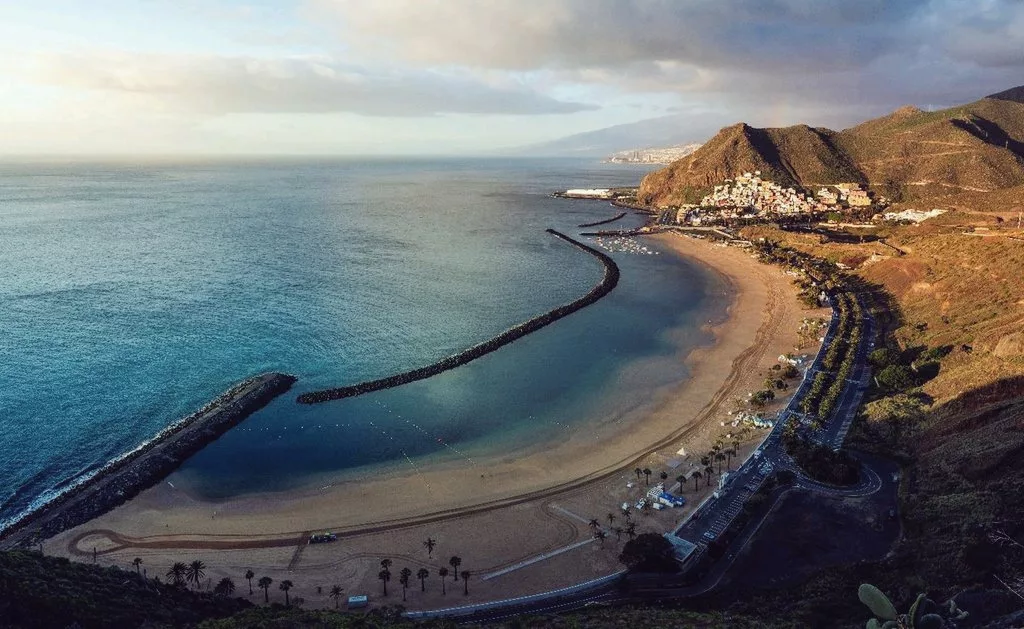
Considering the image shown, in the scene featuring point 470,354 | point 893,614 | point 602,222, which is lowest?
point 470,354

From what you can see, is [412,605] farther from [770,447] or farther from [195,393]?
[195,393]

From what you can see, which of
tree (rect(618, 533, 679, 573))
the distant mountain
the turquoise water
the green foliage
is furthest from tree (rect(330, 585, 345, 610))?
the distant mountain

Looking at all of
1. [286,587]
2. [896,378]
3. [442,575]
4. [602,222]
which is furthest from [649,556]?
[602,222]

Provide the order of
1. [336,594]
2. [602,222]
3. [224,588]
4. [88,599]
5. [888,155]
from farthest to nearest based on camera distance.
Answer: [888,155]
[602,222]
[336,594]
[224,588]
[88,599]

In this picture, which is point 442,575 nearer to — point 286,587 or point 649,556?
point 286,587

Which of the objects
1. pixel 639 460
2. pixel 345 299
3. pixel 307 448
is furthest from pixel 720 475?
pixel 345 299
